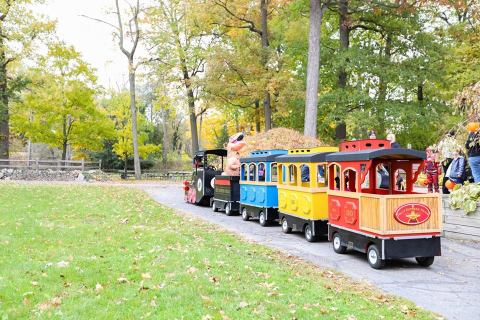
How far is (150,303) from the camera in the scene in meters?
5.77

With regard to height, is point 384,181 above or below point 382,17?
below

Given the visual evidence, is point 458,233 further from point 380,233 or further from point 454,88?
point 454,88

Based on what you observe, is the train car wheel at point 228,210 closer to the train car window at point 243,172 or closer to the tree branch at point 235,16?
the train car window at point 243,172

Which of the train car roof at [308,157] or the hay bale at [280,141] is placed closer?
the train car roof at [308,157]

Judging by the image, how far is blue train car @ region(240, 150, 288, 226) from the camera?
13.3m

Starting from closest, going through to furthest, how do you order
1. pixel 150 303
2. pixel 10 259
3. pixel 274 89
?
pixel 150 303
pixel 10 259
pixel 274 89

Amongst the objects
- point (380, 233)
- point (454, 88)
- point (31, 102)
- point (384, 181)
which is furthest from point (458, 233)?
point (31, 102)

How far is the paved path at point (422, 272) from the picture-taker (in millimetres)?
6441

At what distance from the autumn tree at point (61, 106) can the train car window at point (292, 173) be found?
26.8 meters

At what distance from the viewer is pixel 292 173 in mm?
12047

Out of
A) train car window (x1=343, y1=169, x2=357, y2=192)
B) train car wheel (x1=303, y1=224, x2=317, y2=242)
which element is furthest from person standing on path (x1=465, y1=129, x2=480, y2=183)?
train car wheel (x1=303, y1=224, x2=317, y2=242)

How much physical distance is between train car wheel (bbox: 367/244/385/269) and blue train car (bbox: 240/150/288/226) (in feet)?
15.9

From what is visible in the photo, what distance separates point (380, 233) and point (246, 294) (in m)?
3.13

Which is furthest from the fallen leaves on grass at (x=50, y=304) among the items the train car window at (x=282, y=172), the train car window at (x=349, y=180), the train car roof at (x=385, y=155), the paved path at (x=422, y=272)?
the train car window at (x=282, y=172)
